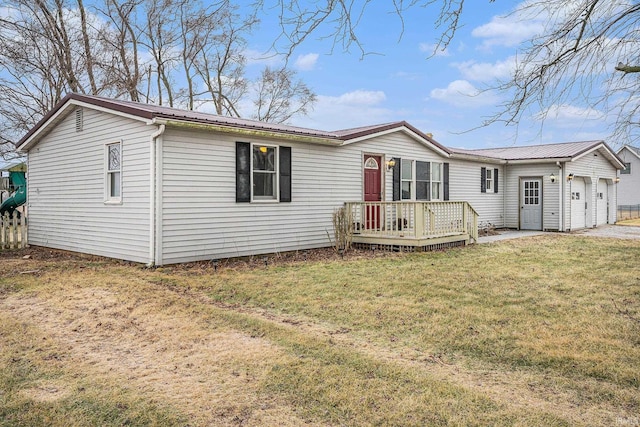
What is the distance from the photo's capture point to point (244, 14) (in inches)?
140

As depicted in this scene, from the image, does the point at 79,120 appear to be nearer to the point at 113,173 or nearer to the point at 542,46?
the point at 113,173

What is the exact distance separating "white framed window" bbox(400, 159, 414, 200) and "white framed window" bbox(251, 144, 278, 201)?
5.03m

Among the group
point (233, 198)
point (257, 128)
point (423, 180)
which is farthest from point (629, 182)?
point (233, 198)

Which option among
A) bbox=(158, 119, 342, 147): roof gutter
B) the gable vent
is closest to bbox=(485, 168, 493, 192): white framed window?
bbox=(158, 119, 342, 147): roof gutter

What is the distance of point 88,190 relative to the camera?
37.0 feet

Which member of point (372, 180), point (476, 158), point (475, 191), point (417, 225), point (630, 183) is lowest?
point (417, 225)

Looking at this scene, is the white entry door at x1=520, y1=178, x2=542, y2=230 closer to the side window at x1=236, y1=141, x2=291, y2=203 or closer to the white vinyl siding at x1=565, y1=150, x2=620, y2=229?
the white vinyl siding at x1=565, y1=150, x2=620, y2=229

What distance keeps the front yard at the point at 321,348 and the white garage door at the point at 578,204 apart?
11.5 meters

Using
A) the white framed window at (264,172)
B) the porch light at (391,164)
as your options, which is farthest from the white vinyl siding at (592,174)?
the white framed window at (264,172)

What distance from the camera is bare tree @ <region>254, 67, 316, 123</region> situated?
1080 inches

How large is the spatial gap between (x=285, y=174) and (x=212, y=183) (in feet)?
6.66

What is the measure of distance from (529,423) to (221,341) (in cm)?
297

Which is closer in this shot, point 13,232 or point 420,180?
point 13,232

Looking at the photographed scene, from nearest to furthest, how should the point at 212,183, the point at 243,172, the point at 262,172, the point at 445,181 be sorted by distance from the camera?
the point at 212,183 < the point at 243,172 < the point at 262,172 < the point at 445,181
